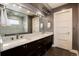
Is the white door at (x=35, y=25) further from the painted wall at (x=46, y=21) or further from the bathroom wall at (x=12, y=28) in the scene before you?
the bathroom wall at (x=12, y=28)

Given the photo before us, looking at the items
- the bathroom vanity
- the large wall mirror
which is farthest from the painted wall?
the large wall mirror

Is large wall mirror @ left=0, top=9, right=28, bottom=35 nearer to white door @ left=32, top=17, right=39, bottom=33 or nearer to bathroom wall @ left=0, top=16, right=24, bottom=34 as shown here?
bathroom wall @ left=0, top=16, right=24, bottom=34

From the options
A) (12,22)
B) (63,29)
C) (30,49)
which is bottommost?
(30,49)

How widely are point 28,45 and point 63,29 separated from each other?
750mm

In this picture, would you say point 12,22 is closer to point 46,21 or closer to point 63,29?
point 46,21

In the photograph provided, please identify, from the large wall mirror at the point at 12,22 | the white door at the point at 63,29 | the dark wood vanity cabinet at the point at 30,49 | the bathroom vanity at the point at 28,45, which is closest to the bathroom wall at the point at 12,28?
Answer: the large wall mirror at the point at 12,22

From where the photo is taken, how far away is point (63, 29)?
1.64 meters

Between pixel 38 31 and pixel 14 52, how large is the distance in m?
0.66

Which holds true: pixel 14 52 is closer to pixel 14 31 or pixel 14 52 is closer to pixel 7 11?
pixel 14 31

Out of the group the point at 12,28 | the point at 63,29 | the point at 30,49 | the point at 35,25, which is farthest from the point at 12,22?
the point at 63,29

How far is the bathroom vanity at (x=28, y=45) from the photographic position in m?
1.05

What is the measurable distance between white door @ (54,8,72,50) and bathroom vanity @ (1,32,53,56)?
144 mm

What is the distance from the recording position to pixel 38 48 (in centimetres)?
168

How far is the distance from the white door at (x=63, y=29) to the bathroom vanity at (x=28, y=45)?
0.14m
